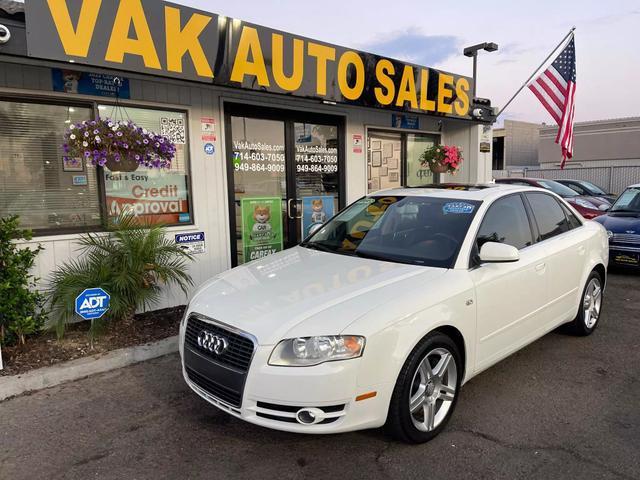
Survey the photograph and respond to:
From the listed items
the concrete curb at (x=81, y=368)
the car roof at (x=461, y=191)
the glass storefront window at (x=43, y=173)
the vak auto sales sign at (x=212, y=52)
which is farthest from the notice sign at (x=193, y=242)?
the car roof at (x=461, y=191)

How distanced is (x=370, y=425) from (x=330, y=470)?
37 cm

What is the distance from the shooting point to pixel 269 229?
7312 mm

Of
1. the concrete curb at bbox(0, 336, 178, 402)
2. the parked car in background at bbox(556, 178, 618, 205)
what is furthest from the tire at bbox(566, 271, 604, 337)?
the parked car in background at bbox(556, 178, 618, 205)

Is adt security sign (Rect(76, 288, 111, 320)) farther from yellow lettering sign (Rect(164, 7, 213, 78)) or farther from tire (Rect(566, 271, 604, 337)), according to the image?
tire (Rect(566, 271, 604, 337))

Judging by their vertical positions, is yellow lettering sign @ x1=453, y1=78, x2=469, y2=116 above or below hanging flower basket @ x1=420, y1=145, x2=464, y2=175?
above

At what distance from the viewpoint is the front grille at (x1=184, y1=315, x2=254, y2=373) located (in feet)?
9.21

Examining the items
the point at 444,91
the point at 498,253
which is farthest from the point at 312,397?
the point at 444,91

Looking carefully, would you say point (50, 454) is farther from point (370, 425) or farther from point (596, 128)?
point (596, 128)

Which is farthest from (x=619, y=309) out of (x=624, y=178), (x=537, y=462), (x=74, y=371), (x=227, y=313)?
(x=624, y=178)

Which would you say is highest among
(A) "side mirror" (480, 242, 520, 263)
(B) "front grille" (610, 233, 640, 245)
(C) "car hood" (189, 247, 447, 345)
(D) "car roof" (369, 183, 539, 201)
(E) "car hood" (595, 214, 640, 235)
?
(D) "car roof" (369, 183, 539, 201)

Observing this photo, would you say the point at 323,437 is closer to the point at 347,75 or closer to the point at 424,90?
the point at 347,75

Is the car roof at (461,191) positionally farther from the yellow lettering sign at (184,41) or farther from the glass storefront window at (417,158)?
the glass storefront window at (417,158)

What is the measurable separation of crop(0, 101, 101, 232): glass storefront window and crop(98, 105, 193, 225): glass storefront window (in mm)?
219

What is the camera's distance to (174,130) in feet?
20.2
